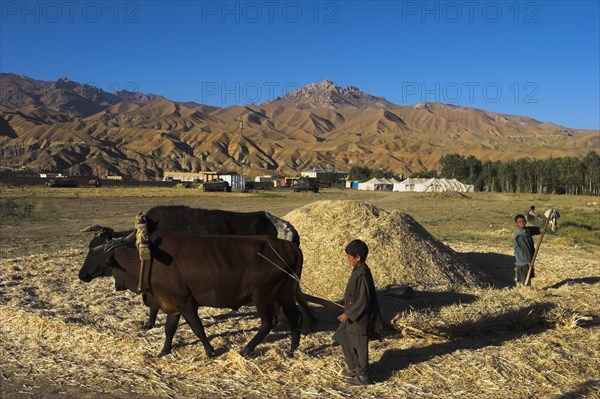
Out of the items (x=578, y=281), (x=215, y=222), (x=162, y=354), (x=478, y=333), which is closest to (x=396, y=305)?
(x=478, y=333)

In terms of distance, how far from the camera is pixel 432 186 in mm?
98438

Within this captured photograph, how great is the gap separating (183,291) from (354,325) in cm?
225

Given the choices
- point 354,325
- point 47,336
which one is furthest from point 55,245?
point 354,325

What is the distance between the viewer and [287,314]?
6.95 metres

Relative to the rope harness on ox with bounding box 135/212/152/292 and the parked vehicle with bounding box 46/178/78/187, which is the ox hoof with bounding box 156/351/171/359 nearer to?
the rope harness on ox with bounding box 135/212/152/292

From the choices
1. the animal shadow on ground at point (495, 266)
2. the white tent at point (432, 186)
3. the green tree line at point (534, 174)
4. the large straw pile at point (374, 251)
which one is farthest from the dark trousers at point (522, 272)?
the green tree line at point (534, 174)

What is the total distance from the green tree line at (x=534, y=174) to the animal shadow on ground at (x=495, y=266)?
92.1 m

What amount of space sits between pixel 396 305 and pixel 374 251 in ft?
8.85

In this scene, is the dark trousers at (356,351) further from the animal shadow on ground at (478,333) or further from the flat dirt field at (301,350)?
the animal shadow on ground at (478,333)

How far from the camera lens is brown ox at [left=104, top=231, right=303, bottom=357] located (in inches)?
264

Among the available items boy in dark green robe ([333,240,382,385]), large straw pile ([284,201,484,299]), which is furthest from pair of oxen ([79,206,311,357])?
large straw pile ([284,201,484,299])

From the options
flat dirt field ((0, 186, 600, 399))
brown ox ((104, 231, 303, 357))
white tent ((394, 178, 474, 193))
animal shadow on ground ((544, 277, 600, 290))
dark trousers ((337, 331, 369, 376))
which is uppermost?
white tent ((394, 178, 474, 193))

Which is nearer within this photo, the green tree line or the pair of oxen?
the pair of oxen

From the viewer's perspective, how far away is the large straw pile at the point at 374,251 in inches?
426
